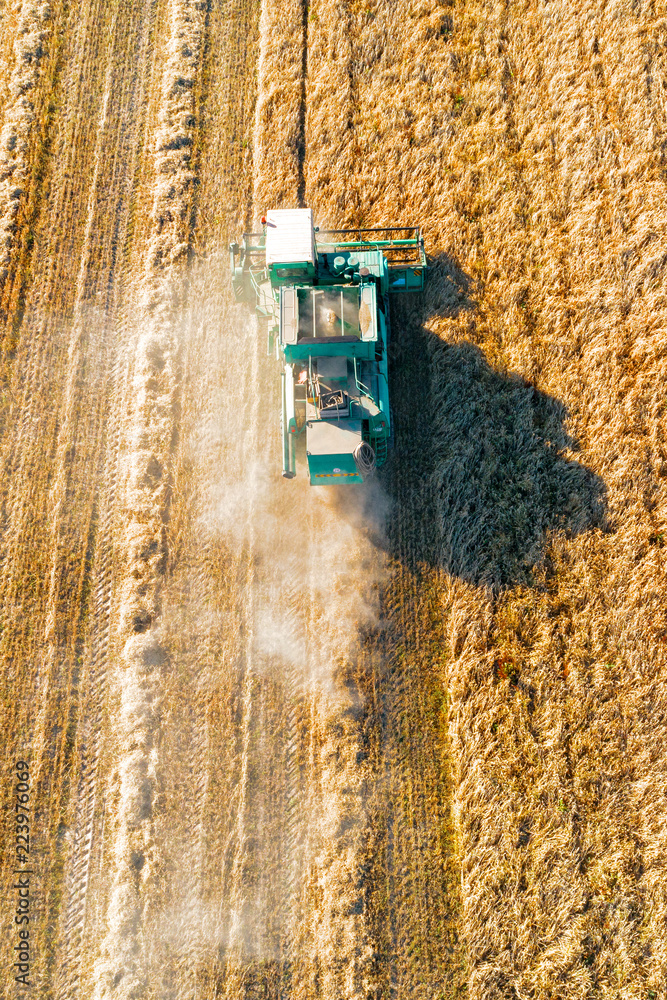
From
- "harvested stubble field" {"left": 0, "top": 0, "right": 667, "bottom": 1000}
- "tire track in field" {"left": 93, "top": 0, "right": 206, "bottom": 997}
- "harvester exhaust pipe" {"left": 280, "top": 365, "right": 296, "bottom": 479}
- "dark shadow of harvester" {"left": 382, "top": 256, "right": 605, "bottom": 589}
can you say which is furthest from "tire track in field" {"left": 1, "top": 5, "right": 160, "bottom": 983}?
"dark shadow of harvester" {"left": 382, "top": 256, "right": 605, "bottom": 589}

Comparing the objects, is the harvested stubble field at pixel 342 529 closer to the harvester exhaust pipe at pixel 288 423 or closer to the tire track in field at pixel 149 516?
the tire track in field at pixel 149 516

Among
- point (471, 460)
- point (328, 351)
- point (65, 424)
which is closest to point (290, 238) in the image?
point (328, 351)

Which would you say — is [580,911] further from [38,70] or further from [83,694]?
[38,70]

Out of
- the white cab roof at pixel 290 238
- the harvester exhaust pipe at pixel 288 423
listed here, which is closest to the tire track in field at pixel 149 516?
the harvester exhaust pipe at pixel 288 423

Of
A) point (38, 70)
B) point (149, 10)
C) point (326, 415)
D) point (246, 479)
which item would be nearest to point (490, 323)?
point (326, 415)

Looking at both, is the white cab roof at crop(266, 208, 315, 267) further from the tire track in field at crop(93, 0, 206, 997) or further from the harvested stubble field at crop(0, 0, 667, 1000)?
the tire track in field at crop(93, 0, 206, 997)

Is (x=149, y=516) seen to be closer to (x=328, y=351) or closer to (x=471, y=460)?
(x=328, y=351)
